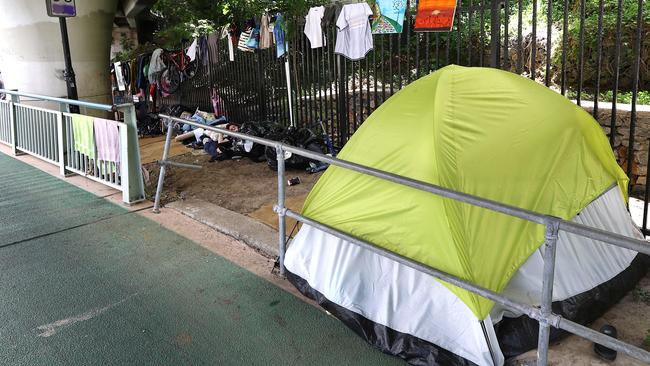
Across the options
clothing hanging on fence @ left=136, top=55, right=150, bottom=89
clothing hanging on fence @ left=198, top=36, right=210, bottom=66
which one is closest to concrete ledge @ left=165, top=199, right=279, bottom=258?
clothing hanging on fence @ left=198, top=36, right=210, bottom=66

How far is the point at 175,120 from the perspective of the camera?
4793 mm

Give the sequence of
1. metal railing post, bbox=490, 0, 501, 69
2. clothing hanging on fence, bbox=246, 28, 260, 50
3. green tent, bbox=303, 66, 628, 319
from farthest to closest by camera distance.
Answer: clothing hanging on fence, bbox=246, 28, 260, 50, metal railing post, bbox=490, 0, 501, 69, green tent, bbox=303, 66, 628, 319

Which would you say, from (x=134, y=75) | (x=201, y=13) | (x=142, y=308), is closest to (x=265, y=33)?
(x=134, y=75)

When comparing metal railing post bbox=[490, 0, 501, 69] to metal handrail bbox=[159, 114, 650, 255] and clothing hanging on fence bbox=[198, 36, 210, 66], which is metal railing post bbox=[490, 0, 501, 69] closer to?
metal handrail bbox=[159, 114, 650, 255]

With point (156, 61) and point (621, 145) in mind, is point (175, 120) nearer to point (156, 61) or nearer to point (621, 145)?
point (621, 145)

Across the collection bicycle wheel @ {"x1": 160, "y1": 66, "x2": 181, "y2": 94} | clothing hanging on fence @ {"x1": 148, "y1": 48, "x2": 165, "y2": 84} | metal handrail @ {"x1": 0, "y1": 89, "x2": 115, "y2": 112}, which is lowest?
metal handrail @ {"x1": 0, "y1": 89, "x2": 115, "y2": 112}

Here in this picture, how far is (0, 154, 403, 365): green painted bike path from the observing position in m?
2.92

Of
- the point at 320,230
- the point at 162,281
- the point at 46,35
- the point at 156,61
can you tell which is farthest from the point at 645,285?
the point at 156,61

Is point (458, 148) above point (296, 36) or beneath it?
beneath

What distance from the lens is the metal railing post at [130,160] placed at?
5.46 meters

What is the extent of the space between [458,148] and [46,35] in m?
7.34

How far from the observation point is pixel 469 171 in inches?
119

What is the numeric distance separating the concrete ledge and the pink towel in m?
0.85

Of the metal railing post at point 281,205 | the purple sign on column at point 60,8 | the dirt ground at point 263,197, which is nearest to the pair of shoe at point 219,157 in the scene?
the dirt ground at point 263,197
